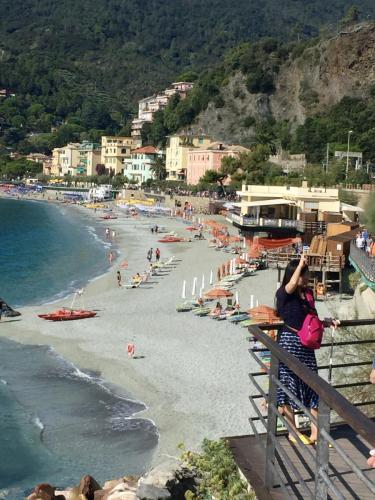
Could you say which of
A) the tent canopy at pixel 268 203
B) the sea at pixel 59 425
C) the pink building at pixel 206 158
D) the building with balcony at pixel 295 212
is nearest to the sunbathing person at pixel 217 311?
the sea at pixel 59 425

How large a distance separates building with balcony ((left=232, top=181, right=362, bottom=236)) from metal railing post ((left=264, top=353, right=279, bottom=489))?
112ft

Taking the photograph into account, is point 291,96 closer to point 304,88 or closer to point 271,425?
point 304,88

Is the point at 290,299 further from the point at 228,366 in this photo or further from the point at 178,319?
the point at 178,319

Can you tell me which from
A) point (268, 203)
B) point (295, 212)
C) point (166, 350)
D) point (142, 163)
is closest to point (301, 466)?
point (166, 350)

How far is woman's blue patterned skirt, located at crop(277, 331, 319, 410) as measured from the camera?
4.82 m

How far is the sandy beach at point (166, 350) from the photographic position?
15000mm

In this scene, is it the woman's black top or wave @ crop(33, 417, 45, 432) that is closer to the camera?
the woman's black top

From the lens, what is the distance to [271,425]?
147 inches

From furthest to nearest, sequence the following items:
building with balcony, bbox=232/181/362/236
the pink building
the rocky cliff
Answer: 1. the rocky cliff
2. the pink building
3. building with balcony, bbox=232/181/362/236

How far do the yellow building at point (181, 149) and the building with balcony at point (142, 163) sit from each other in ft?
25.2

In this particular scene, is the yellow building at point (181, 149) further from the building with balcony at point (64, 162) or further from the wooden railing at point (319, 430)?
the wooden railing at point (319, 430)

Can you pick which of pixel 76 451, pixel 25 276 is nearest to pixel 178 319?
pixel 76 451

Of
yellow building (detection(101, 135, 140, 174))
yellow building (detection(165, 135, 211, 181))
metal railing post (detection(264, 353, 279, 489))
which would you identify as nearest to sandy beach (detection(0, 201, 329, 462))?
metal railing post (detection(264, 353, 279, 489))

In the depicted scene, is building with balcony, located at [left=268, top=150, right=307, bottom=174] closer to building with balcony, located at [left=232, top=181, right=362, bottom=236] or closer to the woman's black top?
building with balcony, located at [left=232, top=181, right=362, bottom=236]
